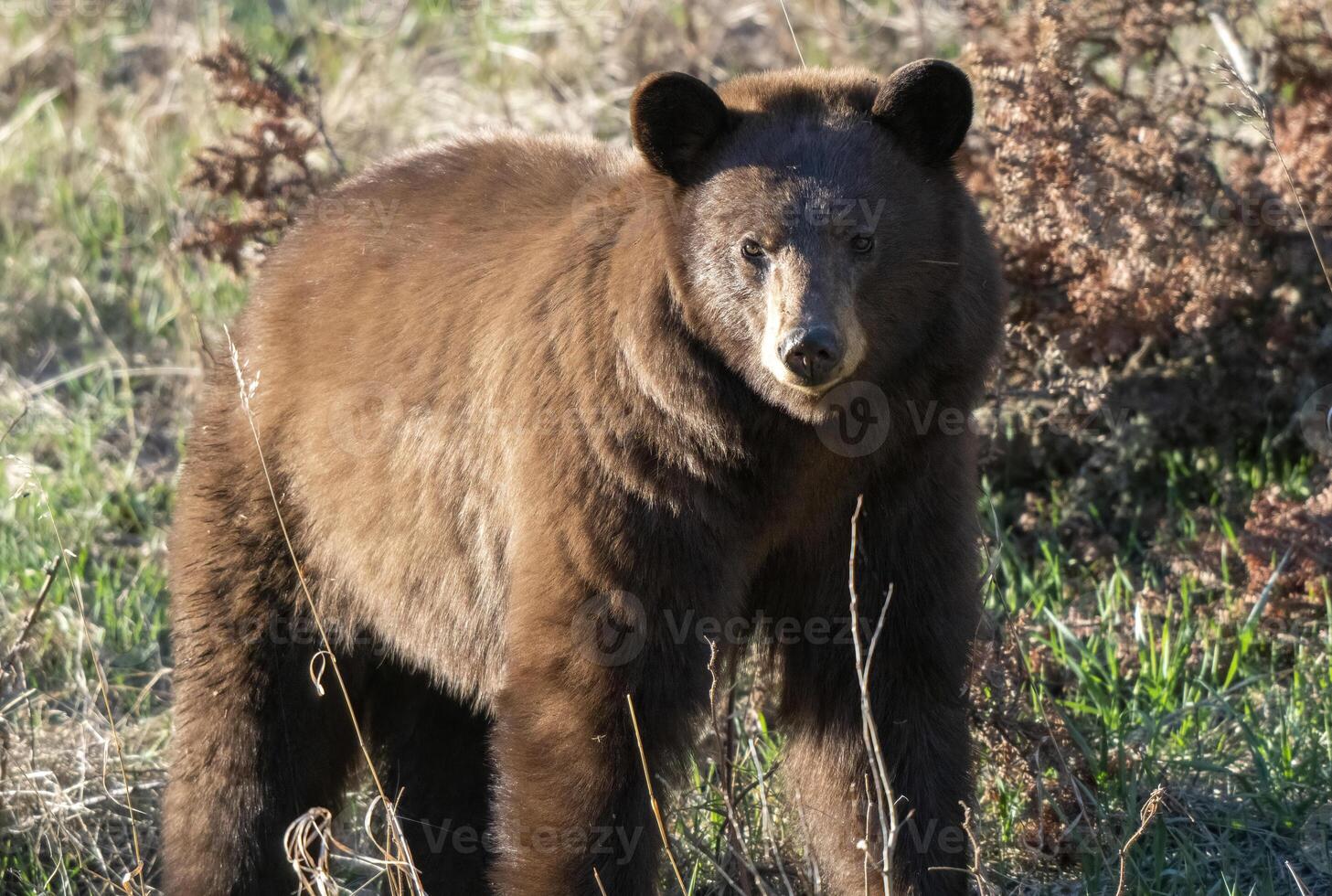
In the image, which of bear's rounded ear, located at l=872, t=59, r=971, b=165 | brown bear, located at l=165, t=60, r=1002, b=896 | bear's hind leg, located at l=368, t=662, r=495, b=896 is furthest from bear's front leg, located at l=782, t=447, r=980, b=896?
bear's hind leg, located at l=368, t=662, r=495, b=896

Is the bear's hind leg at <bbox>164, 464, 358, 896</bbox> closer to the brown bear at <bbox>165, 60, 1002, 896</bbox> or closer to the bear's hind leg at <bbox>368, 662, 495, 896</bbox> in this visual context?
the brown bear at <bbox>165, 60, 1002, 896</bbox>

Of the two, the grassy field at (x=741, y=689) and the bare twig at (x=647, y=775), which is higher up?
the bare twig at (x=647, y=775)

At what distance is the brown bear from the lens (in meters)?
3.25

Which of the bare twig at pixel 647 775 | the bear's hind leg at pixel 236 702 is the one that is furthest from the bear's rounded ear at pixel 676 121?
the bear's hind leg at pixel 236 702

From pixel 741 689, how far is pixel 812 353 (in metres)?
2.13

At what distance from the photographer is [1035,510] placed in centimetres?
560

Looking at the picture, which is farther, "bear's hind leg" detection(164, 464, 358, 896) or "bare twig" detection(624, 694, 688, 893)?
"bear's hind leg" detection(164, 464, 358, 896)

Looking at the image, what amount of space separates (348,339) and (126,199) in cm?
451

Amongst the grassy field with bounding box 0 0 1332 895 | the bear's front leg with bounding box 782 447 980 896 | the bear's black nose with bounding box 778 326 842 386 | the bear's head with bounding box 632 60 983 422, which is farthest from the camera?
the grassy field with bounding box 0 0 1332 895

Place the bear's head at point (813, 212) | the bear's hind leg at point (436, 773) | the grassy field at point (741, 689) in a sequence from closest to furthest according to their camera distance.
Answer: the bear's head at point (813, 212)
the grassy field at point (741, 689)
the bear's hind leg at point (436, 773)

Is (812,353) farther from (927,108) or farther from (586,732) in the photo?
(586,732)

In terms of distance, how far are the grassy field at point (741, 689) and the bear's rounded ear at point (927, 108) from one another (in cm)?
131

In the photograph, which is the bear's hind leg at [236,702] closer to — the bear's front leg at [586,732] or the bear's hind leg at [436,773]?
the bear's hind leg at [436,773]

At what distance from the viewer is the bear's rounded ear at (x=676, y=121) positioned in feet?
10.8
